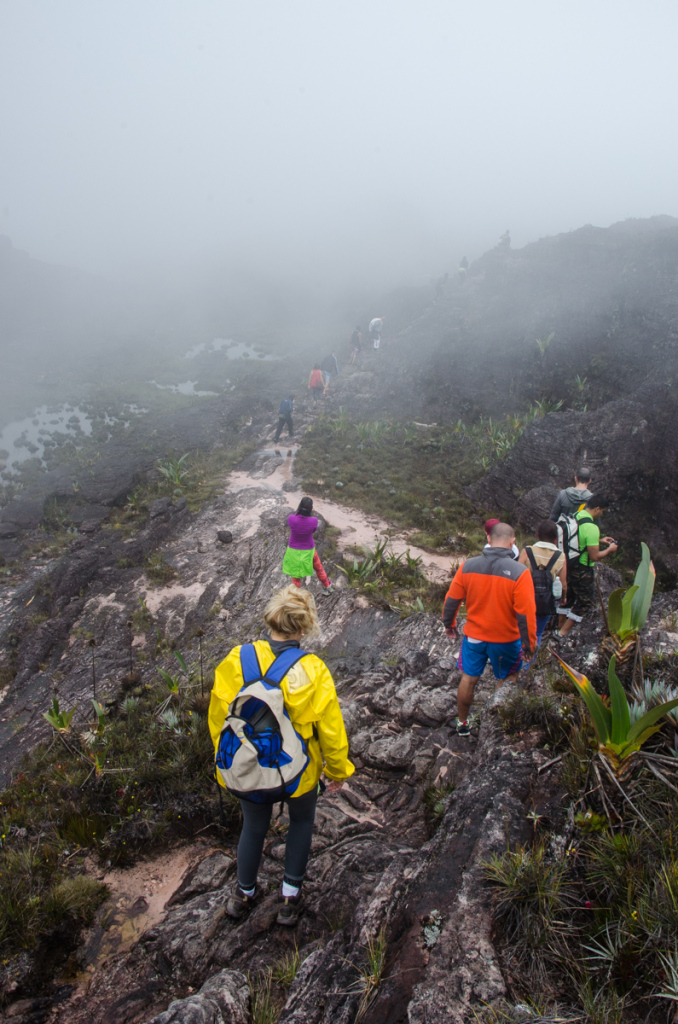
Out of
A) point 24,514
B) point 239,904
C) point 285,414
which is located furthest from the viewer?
point 285,414

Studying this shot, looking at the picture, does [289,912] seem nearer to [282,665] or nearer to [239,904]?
[239,904]

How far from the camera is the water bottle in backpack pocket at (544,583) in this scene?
462 cm

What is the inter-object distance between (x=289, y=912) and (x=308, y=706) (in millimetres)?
1515

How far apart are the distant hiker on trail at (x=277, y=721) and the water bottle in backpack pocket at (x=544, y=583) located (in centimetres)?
281

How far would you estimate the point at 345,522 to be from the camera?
11828mm

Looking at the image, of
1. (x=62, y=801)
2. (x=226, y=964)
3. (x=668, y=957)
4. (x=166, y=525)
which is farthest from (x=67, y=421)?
(x=668, y=957)

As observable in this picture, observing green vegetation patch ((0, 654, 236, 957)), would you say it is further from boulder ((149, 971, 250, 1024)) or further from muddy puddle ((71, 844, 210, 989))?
boulder ((149, 971, 250, 1024))

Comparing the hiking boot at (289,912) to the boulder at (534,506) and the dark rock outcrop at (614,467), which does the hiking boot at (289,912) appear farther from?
the boulder at (534,506)

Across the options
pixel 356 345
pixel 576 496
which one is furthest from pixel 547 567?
pixel 356 345

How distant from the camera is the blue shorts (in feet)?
12.8

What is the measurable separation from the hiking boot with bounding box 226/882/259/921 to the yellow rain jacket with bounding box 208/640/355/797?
40.5 inches

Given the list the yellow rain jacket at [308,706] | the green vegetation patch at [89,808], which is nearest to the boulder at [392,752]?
the green vegetation patch at [89,808]

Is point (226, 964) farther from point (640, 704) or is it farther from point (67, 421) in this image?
point (67, 421)

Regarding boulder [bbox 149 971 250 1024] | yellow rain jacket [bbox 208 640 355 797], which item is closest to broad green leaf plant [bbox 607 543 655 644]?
yellow rain jacket [bbox 208 640 355 797]
